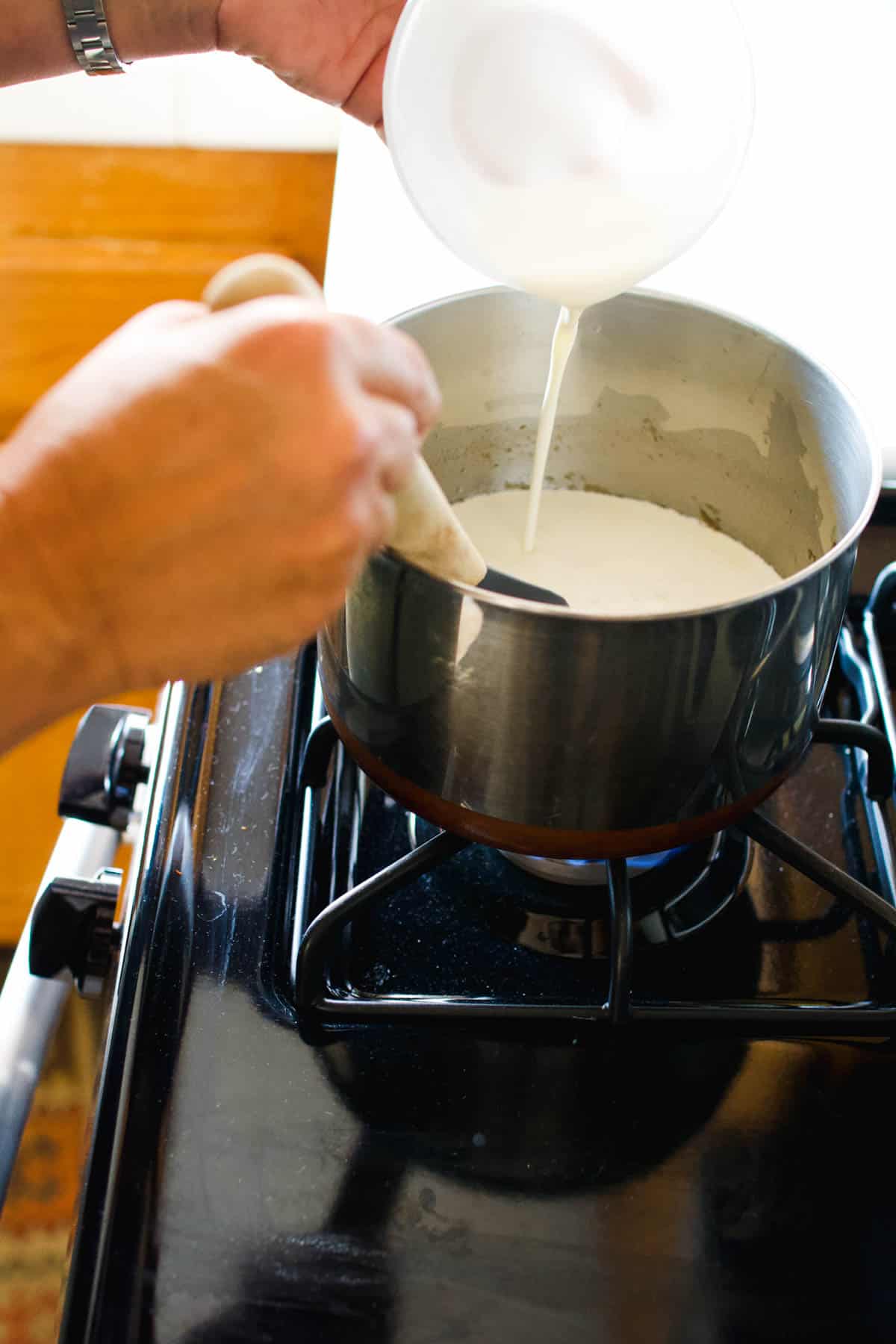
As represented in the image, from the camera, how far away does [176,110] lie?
133 centimetres

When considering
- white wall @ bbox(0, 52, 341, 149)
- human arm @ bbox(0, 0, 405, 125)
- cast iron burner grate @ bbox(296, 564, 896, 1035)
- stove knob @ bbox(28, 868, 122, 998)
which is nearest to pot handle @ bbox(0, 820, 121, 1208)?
stove knob @ bbox(28, 868, 122, 998)

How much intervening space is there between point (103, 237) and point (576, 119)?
95 cm

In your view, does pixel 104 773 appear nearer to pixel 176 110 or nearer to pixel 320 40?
pixel 320 40

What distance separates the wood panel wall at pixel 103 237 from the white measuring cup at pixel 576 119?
0.84 m

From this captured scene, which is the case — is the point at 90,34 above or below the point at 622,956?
above

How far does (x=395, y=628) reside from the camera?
0.49 m

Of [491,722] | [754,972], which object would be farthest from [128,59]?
[754,972]

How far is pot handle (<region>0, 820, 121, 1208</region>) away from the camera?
56 centimetres

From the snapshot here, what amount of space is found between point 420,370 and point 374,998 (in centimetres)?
30

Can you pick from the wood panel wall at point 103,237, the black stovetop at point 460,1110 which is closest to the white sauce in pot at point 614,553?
the black stovetop at point 460,1110

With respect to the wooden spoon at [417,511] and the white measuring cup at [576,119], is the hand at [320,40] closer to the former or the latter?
the white measuring cup at [576,119]

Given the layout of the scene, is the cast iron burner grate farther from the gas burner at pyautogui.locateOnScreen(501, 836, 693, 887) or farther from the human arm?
the human arm

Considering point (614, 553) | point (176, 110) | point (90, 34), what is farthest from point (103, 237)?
point (614, 553)

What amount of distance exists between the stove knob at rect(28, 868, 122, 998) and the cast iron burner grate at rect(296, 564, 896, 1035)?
95 mm
